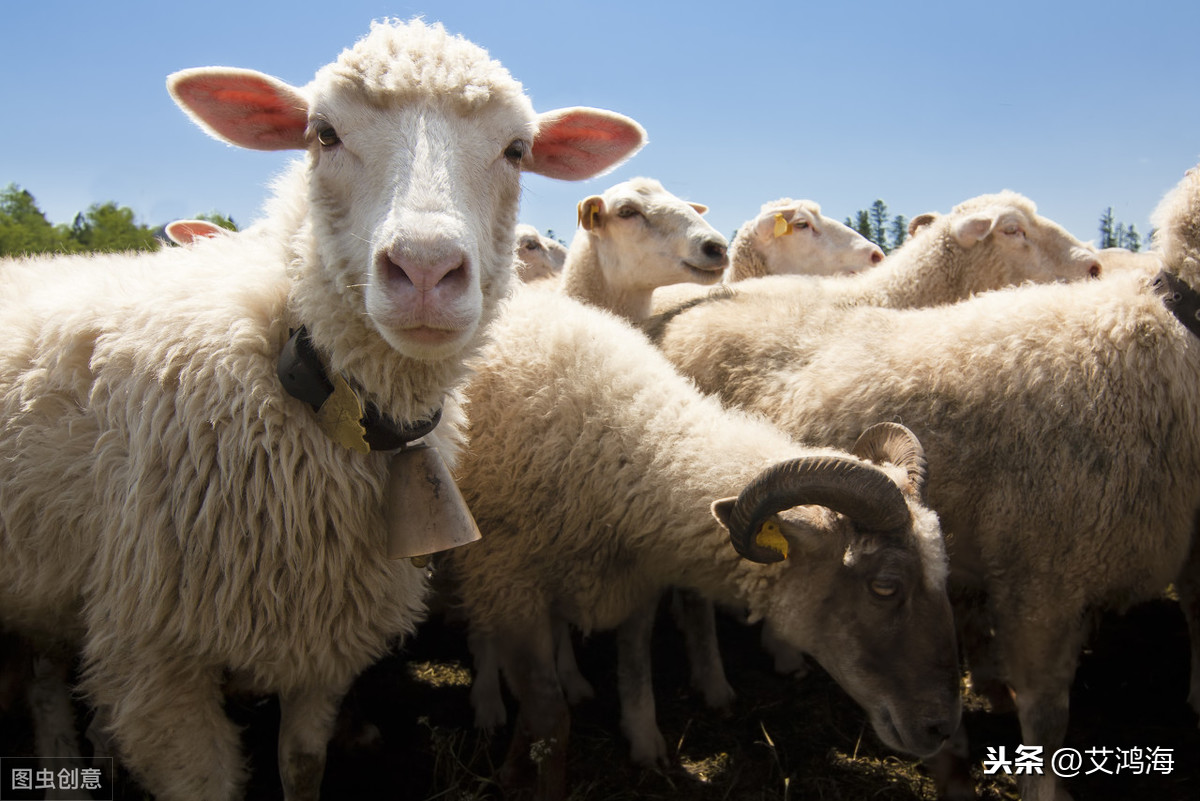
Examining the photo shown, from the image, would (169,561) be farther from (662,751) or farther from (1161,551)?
(1161,551)

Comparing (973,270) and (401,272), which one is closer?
(401,272)

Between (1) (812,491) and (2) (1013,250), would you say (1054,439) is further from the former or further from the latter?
(2) (1013,250)

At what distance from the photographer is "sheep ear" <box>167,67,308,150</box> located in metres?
2.33

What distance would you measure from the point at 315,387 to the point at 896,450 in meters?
2.13

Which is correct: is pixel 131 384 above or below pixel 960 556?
above

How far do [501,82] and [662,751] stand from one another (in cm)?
291

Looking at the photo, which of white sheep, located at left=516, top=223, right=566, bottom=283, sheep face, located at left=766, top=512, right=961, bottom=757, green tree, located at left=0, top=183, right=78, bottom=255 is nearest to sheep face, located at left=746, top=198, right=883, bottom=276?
white sheep, located at left=516, top=223, right=566, bottom=283

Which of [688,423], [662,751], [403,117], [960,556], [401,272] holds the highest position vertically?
[403,117]

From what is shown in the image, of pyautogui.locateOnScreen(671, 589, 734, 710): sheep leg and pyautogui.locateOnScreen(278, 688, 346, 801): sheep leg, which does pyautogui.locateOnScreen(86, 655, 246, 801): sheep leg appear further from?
pyautogui.locateOnScreen(671, 589, 734, 710): sheep leg

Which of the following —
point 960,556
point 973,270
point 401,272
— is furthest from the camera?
point 973,270

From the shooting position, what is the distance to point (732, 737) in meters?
3.78

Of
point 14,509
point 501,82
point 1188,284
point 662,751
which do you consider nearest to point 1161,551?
point 1188,284

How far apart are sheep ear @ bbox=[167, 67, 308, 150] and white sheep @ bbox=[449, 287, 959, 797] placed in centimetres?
95

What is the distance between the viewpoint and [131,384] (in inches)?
91.0
